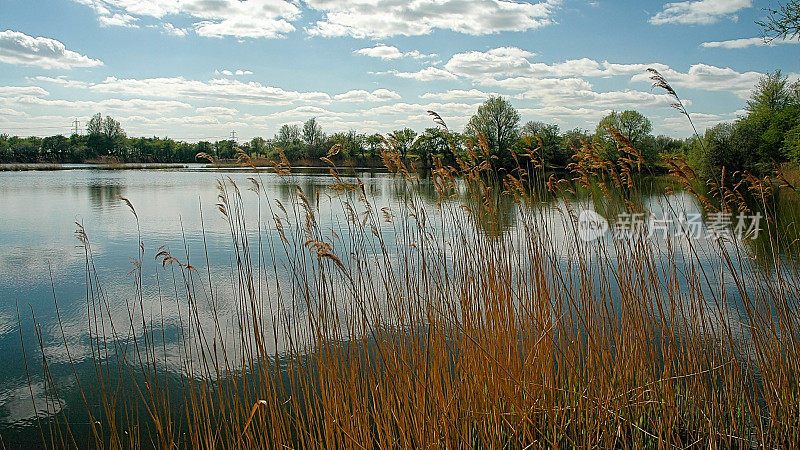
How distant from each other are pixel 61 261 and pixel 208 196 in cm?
1123

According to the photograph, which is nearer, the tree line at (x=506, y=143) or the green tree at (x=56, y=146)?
the tree line at (x=506, y=143)

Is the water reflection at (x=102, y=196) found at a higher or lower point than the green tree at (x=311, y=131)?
lower

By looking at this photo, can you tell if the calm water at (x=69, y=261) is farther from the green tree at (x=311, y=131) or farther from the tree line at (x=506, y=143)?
the green tree at (x=311, y=131)

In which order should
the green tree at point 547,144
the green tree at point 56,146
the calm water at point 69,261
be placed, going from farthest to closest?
the green tree at point 56,146, the calm water at point 69,261, the green tree at point 547,144

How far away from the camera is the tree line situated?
11.2ft

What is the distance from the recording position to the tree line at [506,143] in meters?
3.42

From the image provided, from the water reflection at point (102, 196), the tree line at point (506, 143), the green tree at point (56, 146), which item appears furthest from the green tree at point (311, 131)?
the water reflection at point (102, 196)

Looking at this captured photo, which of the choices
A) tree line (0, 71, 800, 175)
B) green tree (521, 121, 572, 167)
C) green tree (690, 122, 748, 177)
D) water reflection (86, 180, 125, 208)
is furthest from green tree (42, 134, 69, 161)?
green tree (521, 121, 572, 167)

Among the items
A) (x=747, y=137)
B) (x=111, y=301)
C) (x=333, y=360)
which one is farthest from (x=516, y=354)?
(x=747, y=137)

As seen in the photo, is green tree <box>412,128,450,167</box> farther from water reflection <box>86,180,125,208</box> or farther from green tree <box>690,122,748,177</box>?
green tree <box>690,122,748,177</box>

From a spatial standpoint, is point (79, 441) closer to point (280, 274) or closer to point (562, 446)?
point (562, 446)

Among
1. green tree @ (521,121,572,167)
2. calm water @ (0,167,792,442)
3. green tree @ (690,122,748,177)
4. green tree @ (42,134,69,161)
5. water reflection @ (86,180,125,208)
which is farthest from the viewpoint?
green tree @ (42,134,69,161)

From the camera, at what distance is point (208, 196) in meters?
19.9

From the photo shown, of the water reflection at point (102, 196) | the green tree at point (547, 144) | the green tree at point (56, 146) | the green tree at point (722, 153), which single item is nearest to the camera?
the green tree at point (547, 144)
